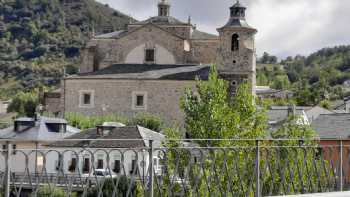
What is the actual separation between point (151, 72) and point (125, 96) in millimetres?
2523

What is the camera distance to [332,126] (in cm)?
4369

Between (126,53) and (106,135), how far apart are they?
61.8 ft

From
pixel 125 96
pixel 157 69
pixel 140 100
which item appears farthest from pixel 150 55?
pixel 140 100

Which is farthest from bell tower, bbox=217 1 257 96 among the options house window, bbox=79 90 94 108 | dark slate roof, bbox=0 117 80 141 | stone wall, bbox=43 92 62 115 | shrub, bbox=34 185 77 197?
shrub, bbox=34 185 77 197

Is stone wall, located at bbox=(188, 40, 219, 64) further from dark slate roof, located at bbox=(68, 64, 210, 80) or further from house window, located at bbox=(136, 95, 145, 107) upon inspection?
house window, located at bbox=(136, 95, 145, 107)

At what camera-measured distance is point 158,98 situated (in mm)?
55906

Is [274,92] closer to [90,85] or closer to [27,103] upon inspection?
[27,103]

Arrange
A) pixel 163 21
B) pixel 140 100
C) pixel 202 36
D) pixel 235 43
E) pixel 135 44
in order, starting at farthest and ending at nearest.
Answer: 1. pixel 163 21
2. pixel 202 36
3. pixel 135 44
4. pixel 140 100
5. pixel 235 43

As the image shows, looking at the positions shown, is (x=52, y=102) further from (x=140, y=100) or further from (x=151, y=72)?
(x=140, y=100)

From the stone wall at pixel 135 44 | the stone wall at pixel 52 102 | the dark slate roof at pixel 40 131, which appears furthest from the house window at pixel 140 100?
the stone wall at pixel 52 102

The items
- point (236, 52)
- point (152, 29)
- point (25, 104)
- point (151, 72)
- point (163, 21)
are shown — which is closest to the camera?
point (236, 52)

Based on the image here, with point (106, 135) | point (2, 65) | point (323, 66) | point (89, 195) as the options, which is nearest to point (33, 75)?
point (2, 65)

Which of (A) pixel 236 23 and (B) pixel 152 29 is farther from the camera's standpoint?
(B) pixel 152 29

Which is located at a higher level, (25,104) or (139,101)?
(139,101)
